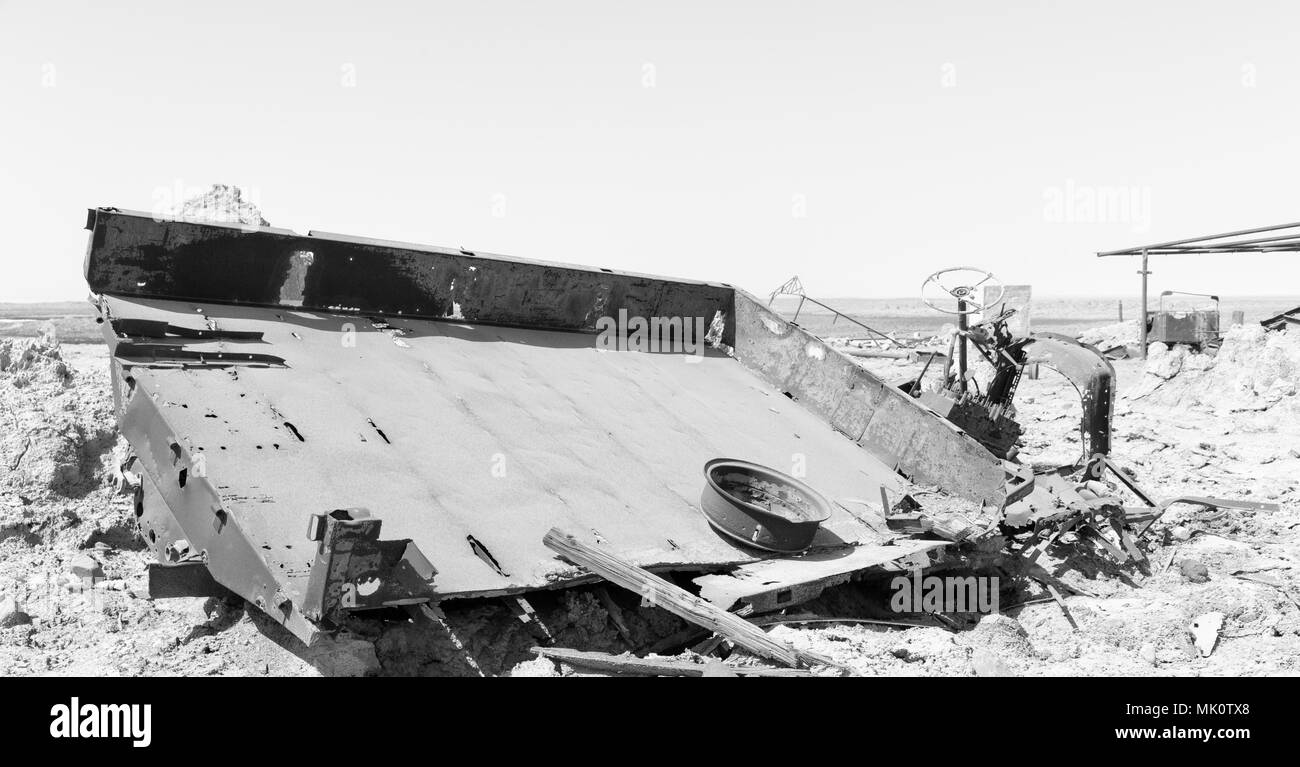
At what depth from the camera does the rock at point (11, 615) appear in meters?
4.97

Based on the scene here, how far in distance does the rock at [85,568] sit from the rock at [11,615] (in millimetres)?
558

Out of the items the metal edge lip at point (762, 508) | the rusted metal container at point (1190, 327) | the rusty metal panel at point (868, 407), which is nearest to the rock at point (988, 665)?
the metal edge lip at point (762, 508)

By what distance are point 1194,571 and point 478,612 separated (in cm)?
473

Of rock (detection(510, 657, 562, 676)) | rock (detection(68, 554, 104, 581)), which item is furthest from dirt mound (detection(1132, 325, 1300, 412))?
rock (detection(68, 554, 104, 581))

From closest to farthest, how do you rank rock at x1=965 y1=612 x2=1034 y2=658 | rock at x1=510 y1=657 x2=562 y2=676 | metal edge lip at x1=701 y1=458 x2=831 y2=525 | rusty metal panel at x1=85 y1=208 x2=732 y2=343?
rock at x1=510 y1=657 x2=562 y2=676 → rock at x1=965 y1=612 x2=1034 y2=658 → metal edge lip at x1=701 y1=458 x2=831 y2=525 → rusty metal panel at x1=85 y1=208 x2=732 y2=343

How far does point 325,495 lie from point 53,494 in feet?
8.96

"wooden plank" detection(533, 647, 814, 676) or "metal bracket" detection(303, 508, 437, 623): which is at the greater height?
"metal bracket" detection(303, 508, 437, 623)

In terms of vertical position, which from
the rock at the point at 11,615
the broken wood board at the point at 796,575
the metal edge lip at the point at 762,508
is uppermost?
the metal edge lip at the point at 762,508

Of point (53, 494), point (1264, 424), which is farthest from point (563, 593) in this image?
point (1264, 424)

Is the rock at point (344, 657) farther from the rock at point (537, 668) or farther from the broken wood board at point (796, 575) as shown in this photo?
the broken wood board at point (796, 575)

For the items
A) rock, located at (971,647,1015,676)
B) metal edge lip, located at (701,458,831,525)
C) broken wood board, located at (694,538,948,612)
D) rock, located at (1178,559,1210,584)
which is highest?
metal edge lip, located at (701,458,831,525)

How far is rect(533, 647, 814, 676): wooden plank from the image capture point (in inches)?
173

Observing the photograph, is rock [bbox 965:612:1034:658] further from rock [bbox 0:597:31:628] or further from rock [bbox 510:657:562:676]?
rock [bbox 0:597:31:628]

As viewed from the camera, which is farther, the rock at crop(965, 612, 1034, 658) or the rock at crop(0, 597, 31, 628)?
the rock at crop(965, 612, 1034, 658)
